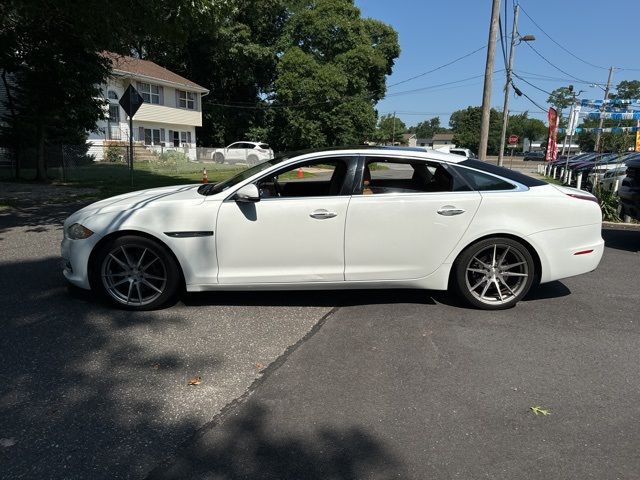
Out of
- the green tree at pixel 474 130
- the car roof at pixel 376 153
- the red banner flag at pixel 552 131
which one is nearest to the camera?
the car roof at pixel 376 153

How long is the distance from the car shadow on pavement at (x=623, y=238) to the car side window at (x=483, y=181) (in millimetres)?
4628

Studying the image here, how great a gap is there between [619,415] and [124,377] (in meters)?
3.25

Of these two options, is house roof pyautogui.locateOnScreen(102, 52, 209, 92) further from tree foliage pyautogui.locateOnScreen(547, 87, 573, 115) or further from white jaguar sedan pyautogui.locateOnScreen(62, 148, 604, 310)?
tree foliage pyautogui.locateOnScreen(547, 87, 573, 115)

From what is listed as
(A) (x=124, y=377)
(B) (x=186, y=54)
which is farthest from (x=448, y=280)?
(B) (x=186, y=54)

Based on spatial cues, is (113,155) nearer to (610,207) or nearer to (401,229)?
(610,207)

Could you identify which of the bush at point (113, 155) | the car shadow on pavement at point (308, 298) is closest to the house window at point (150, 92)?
the bush at point (113, 155)

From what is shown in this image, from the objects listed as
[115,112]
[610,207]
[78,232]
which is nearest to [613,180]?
[610,207]

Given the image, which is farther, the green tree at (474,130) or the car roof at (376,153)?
the green tree at (474,130)

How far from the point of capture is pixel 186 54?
145ft

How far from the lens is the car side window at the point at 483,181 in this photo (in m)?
4.86

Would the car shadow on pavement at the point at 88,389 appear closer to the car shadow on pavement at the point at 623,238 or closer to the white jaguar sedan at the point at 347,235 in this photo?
the white jaguar sedan at the point at 347,235

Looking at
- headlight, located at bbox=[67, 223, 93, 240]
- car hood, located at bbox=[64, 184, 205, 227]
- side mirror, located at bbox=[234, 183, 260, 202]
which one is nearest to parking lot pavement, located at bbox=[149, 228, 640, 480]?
side mirror, located at bbox=[234, 183, 260, 202]

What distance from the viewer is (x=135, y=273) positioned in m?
4.69

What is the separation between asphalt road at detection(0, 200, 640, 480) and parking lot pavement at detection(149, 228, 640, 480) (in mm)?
13
